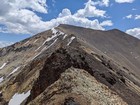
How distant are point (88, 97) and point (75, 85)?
7.74 feet

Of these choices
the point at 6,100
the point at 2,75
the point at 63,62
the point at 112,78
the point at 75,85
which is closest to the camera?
the point at 75,85

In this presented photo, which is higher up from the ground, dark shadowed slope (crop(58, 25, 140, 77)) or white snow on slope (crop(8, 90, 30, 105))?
white snow on slope (crop(8, 90, 30, 105))

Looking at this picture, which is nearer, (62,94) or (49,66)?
(62,94)

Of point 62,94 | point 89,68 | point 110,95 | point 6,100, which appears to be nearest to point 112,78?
point 89,68

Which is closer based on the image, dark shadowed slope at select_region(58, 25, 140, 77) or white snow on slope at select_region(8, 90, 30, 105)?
white snow on slope at select_region(8, 90, 30, 105)

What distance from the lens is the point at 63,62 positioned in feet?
128

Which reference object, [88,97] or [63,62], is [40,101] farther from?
[63,62]

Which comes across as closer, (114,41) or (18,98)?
(18,98)

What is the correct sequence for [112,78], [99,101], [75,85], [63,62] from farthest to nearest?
1. [112,78]
2. [63,62]
3. [75,85]
4. [99,101]

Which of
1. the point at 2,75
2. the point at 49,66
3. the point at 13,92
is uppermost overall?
the point at 49,66

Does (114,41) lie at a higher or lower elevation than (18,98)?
lower

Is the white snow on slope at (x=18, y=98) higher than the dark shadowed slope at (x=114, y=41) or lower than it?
higher

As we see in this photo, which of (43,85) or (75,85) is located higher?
(75,85)

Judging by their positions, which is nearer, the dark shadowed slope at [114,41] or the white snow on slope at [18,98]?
the white snow on slope at [18,98]
